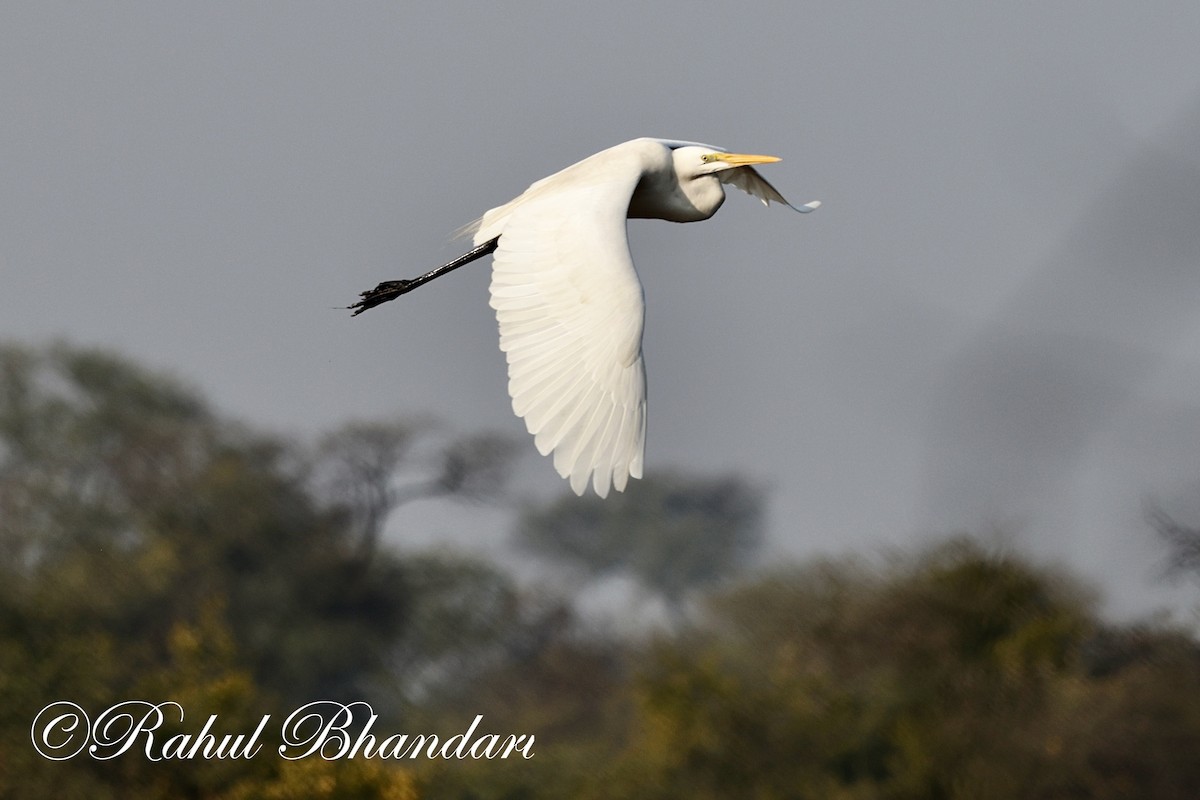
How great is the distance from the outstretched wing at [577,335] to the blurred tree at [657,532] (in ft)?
18.0

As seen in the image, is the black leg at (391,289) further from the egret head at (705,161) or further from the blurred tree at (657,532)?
the blurred tree at (657,532)

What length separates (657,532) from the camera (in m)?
12.7

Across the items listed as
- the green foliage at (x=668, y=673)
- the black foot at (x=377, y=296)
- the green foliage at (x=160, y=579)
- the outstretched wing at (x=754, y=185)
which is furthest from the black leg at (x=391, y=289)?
the green foliage at (x=160, y=579)

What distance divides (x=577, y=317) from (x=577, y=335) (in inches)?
2.8

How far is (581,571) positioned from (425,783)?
2.78 meters

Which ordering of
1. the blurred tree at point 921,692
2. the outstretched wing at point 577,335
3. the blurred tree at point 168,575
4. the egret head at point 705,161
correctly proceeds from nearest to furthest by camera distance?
the outstretched wing at point 577,335
the egret head at point 705,161
the blurred tree at point 921,692
the blurred tree at point 168,575

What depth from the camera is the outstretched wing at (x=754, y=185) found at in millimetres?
6926

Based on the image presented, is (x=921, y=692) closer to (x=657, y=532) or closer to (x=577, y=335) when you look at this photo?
(x=657, y=532)

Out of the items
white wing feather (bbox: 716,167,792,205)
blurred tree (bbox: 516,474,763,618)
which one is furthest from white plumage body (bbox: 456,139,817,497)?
blurred tree (bbox: 516,474,763,618)

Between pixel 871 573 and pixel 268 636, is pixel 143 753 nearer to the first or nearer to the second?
pixel 268 636

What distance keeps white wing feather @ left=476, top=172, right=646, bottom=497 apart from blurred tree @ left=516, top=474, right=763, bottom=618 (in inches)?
216

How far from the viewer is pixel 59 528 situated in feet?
45.4

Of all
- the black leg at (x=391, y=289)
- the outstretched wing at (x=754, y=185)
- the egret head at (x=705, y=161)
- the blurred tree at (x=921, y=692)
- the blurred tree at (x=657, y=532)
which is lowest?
the black leg at (x=391, y=289)

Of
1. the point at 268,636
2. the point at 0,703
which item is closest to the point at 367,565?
the point at 268,636
